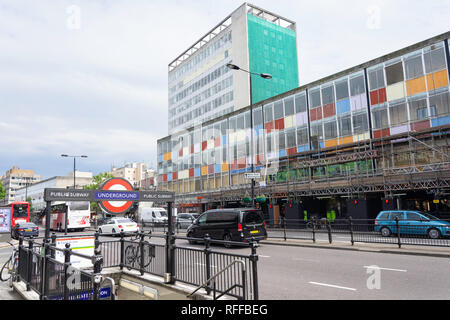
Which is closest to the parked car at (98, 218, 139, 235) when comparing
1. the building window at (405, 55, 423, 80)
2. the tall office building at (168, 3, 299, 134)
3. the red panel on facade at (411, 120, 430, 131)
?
the red panel on facade at (411, 120, 430, 131)

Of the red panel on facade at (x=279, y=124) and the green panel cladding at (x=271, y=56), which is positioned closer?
the red panel on facade at (x=279, y=124)

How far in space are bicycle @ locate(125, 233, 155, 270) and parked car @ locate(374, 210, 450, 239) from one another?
1217 centimetres

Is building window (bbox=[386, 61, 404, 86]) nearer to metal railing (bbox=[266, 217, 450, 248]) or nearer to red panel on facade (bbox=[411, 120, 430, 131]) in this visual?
red panel on facade (bbox=[411, 120, 430, 131])

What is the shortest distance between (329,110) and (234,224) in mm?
20307

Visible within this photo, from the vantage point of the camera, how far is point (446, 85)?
24.9 metres

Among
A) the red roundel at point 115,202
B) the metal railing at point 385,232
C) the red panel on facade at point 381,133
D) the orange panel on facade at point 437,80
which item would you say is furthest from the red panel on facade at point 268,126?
→ the red roundel at point 115,202

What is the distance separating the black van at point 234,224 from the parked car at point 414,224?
21.7 feet

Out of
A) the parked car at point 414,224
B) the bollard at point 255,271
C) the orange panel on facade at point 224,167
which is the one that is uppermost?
the orange panel on facade at point 224,167

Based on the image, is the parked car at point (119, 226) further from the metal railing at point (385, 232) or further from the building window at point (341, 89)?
the building window at point (341, 89)

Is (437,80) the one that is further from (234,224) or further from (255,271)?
(255,271)

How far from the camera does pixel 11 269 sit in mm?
9766

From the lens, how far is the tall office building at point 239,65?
205 ft

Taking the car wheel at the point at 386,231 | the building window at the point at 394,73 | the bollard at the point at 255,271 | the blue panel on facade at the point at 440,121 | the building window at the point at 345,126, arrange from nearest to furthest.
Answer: the bollard at the point at 255,271, the car wheel at the point at 386,231, the blue panel on facade at the point at 440,121, the building window at the point at 394,73, the building window at the point at 345,126

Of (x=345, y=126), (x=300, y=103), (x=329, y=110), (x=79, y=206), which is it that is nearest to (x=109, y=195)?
(x=345, y=126)
